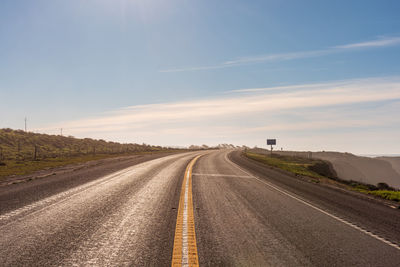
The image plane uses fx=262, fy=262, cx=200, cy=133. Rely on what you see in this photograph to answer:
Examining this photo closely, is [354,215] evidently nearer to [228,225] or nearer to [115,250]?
[228,225]

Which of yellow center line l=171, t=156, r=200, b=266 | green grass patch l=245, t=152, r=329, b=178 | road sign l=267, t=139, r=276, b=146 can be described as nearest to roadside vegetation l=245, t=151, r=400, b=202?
green grass patch l=245, t=152, r=329, b=178

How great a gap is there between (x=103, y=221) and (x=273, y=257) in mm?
3670

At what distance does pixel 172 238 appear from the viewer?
480cm

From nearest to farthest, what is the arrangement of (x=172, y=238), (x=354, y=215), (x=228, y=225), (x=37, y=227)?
1. (x=172, y=238)
2. (x=37, y=227)
3. (x=228, y=225)
4. (x=354, y=215)

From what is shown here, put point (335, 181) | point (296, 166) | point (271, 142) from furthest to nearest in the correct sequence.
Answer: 1. point (271, 142)
2. point (296, 166)
3. point (335, 181)

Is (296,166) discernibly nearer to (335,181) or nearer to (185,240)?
(335,181)

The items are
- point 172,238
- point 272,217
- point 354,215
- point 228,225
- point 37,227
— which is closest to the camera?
point 172,238

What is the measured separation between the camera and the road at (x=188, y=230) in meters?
4.01

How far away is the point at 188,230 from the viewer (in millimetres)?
5305

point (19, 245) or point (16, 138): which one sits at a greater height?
point (16, 138)

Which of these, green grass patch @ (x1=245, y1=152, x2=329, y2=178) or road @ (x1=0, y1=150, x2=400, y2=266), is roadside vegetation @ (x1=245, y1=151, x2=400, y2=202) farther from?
road @ (x1=0, y1=150, x2=400, y2=266)

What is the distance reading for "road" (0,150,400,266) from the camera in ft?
13.1

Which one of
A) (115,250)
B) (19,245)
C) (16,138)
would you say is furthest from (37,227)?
(16,138)

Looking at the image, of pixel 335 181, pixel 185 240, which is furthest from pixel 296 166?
pixel 185 240
